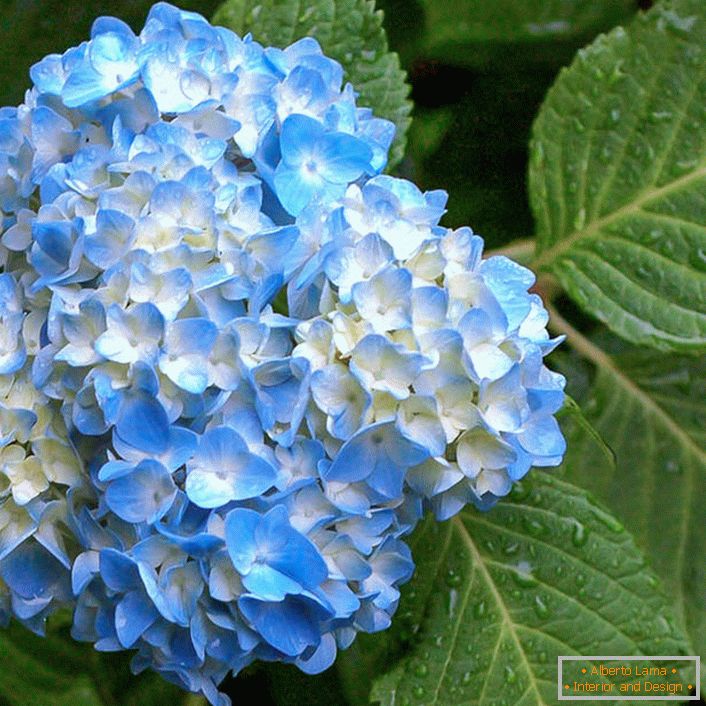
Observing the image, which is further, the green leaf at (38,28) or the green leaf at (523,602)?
the green leaf at (38,28)

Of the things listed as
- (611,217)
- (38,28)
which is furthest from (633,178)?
(38,28)

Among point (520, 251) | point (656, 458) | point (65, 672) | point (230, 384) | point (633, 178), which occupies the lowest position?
point (65, 672)

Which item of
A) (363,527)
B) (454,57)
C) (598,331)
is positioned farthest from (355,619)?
(454,57)

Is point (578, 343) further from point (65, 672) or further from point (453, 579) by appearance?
point (65, 672)

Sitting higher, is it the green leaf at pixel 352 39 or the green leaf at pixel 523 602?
the green leaf at pixel 352 39

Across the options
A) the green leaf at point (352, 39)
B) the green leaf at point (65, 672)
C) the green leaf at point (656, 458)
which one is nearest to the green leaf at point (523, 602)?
the green leaf at point (656, 458)

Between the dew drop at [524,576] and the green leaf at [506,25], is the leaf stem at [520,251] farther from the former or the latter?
the dew drop at [524,576]
